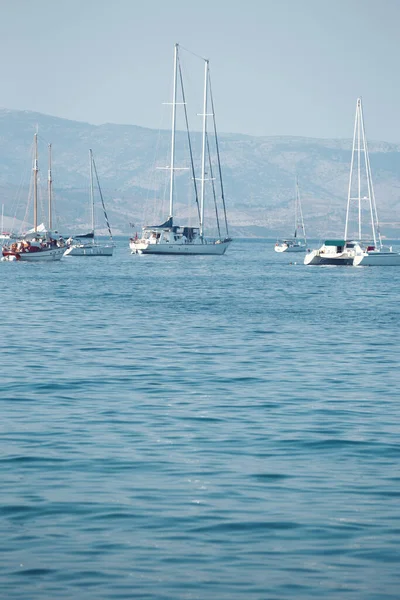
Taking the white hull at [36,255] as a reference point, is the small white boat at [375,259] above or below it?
below

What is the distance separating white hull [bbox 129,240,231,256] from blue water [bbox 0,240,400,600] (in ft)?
346

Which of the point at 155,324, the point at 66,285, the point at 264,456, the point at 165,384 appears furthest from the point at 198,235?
the point at 264,456

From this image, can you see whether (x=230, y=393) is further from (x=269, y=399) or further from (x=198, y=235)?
(x=198, y=235)

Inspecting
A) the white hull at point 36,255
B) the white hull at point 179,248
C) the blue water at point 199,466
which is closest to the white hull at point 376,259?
the white hull at point 179,248

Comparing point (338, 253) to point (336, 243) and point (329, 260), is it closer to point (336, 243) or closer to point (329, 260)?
point (329, 260)

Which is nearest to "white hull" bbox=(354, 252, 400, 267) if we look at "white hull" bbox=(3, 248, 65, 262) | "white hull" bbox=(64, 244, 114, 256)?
"white hull" bbox=(3, 248, 65, 262)

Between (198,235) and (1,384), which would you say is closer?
(1,384)

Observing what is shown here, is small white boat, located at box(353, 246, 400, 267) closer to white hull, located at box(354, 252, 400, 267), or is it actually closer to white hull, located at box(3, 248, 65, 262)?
white hull, located at box(354, 252, 400, 267)

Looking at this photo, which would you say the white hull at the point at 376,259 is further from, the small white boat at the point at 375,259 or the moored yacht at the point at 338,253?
the moored yacht at the point at 338,253

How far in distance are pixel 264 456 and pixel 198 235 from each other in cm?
13750

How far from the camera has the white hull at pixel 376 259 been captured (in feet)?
410

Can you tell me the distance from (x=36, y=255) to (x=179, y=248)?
19.6 m

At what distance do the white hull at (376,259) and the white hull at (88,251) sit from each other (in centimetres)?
5081

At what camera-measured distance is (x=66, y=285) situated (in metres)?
88.1
